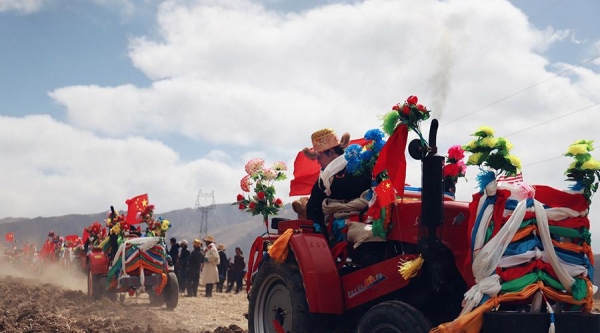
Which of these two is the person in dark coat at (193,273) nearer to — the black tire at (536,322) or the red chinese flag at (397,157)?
the red chinese flag at (397,157)

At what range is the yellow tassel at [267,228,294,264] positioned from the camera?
604 centimetres

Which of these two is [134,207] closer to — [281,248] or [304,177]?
[304,177]

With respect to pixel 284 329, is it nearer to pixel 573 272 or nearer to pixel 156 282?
pixel 573 272

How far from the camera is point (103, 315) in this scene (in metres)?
11.2

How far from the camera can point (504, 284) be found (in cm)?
433

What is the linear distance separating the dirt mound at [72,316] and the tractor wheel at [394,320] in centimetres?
360

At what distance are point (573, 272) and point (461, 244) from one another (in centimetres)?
80

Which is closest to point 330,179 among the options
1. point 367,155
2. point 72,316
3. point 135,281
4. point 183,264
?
point 367,155

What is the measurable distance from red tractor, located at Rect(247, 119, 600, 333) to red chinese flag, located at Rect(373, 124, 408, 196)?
0.25 metres

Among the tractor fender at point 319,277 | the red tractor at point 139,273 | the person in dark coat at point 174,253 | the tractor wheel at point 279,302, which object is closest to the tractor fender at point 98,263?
the red tractor at point 139,273

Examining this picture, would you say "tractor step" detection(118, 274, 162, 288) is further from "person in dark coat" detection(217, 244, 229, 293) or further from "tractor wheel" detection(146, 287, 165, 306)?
"person in dark coat" detection(217, 244, 229, 293)

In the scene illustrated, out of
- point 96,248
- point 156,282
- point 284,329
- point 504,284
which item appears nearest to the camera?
point 504,284

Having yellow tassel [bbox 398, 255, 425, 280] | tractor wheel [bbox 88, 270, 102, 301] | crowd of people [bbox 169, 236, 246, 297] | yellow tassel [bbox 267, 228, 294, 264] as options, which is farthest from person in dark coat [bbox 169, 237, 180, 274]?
yellow tassel [bbox 398, 255, 425, 280]

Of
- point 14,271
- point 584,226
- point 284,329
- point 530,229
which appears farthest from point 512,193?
point 14,271
